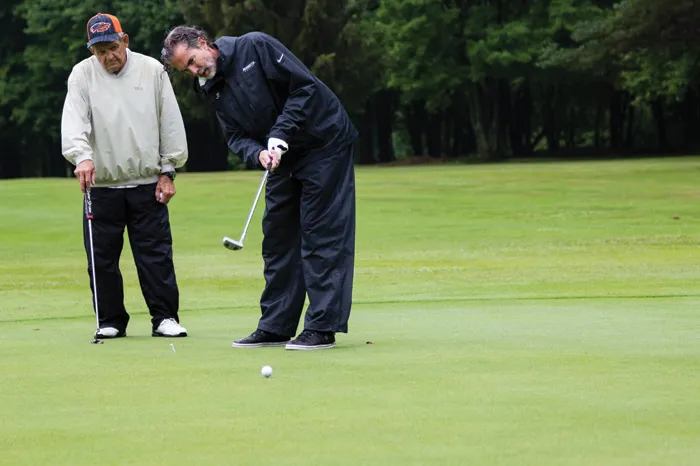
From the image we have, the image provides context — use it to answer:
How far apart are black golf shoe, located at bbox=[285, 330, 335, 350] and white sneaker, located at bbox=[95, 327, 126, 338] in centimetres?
135

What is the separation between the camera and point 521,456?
4.06m

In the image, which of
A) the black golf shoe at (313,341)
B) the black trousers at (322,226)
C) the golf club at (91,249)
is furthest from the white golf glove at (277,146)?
the golf club at (91,249)

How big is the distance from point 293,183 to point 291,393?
94.9 inches

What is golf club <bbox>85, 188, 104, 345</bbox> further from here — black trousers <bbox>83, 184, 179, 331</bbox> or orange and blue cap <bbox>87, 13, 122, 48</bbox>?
orange and blue cap <bbox>87, 13, 122, 48</bbox>

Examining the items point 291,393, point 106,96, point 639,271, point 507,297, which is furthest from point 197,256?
point 291,393

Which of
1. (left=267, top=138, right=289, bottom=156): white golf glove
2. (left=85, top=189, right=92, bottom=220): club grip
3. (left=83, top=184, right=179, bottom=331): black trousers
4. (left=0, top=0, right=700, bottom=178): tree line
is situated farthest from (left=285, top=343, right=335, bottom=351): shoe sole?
(left=0, top=0, right=700, bottom=178): tree line

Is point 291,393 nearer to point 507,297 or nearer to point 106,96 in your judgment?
point 106,96

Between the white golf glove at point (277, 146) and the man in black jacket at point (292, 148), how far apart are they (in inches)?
0.8

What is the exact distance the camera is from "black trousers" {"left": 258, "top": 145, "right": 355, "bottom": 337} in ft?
24.6

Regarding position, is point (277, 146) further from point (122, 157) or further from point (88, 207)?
point (88, 207)

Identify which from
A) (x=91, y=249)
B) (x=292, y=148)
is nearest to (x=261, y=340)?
(x=292, y=148)

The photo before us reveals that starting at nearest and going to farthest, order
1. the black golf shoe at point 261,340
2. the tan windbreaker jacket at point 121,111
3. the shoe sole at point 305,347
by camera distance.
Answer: the shoe sole at point 305,347 < the black golf shoe at point 261,340 < the tan windbreaker jacket at point 121,111

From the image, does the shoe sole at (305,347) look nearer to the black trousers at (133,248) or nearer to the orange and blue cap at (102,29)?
the black trousers at (133,248)

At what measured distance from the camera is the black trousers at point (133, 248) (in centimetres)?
848
